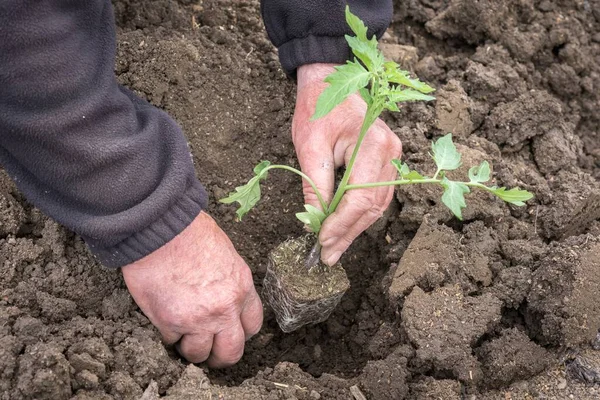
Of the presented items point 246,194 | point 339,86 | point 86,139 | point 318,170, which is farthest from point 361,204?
point 86,139

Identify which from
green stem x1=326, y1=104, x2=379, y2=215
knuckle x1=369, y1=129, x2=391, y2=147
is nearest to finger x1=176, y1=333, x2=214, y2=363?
green stem x1=326, y1=104, x2=379, y2=215

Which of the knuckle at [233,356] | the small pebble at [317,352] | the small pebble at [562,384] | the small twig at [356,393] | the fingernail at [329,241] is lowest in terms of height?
the small pebble at [317,352]


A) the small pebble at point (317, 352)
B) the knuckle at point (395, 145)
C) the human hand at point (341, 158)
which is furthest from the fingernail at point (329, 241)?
the small pebble at point (317, 352)

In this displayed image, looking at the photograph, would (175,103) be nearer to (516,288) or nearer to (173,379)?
(173,379)

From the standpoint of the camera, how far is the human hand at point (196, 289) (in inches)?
74.5

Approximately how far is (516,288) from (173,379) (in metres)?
1.04

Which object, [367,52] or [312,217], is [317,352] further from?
[367,52]

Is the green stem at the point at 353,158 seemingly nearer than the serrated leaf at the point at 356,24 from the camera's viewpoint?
No

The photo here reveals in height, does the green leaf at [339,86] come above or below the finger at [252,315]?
above

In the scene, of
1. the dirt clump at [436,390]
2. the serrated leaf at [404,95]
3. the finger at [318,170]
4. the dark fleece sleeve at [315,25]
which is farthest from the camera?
the dark fleece sleeve at [315,25]

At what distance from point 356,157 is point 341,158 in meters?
0.14

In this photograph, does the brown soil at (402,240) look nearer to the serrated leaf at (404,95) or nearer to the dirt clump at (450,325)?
the dirt clump at (450,325)

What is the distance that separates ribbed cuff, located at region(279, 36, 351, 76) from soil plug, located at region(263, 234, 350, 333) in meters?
0.60

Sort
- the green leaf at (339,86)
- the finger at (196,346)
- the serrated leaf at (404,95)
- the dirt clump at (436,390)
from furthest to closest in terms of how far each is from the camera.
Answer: the finger at (196,346), the dirt clump at (436,390), the serrated leaf at (404,95), the green leaf at (339,86)
